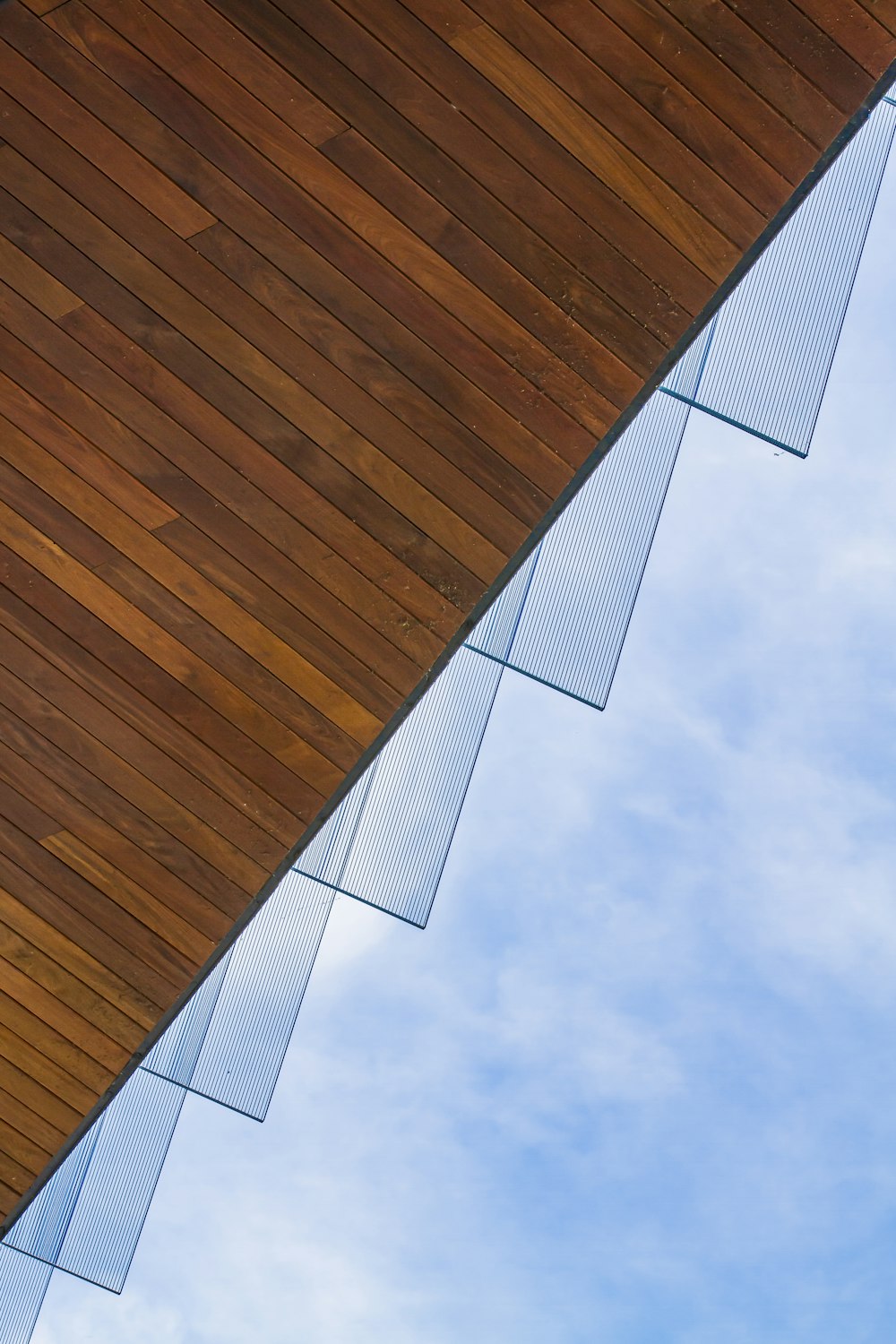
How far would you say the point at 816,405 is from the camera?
17.1ft

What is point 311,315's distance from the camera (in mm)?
4809

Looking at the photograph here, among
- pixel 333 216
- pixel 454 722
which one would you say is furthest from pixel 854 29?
pixel 454 722

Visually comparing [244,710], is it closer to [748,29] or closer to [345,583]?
[345,583]

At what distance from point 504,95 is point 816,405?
69.7 inches

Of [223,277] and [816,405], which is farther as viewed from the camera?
[816,405]

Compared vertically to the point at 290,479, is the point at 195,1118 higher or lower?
lower

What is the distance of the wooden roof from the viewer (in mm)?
4656

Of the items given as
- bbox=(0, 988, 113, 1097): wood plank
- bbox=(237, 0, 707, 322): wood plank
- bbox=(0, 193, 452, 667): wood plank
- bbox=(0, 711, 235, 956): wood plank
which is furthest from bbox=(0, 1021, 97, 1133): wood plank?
bbox=(237, 0, 707, 322): wood plank

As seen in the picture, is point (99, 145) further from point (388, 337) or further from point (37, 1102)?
point (37, 1102)

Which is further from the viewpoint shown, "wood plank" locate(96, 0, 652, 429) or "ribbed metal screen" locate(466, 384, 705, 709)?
"ribbed metal screen" locate(466, 384, 705, 709)

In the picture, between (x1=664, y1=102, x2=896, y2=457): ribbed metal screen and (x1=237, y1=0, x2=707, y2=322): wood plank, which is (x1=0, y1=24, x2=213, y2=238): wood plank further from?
(x1=664, y1=102, x2=896, y2=457): ribbed metal screen

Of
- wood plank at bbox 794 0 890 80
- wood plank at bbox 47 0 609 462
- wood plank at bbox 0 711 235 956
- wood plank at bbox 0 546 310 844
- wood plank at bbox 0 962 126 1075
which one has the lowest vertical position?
wood plank at bbox 0 962 126 1075

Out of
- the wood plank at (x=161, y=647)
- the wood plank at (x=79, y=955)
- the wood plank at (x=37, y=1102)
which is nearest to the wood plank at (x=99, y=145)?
the wood plank at (x=161, y=647)

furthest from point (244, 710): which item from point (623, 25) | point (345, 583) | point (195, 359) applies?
point (623, 25)
